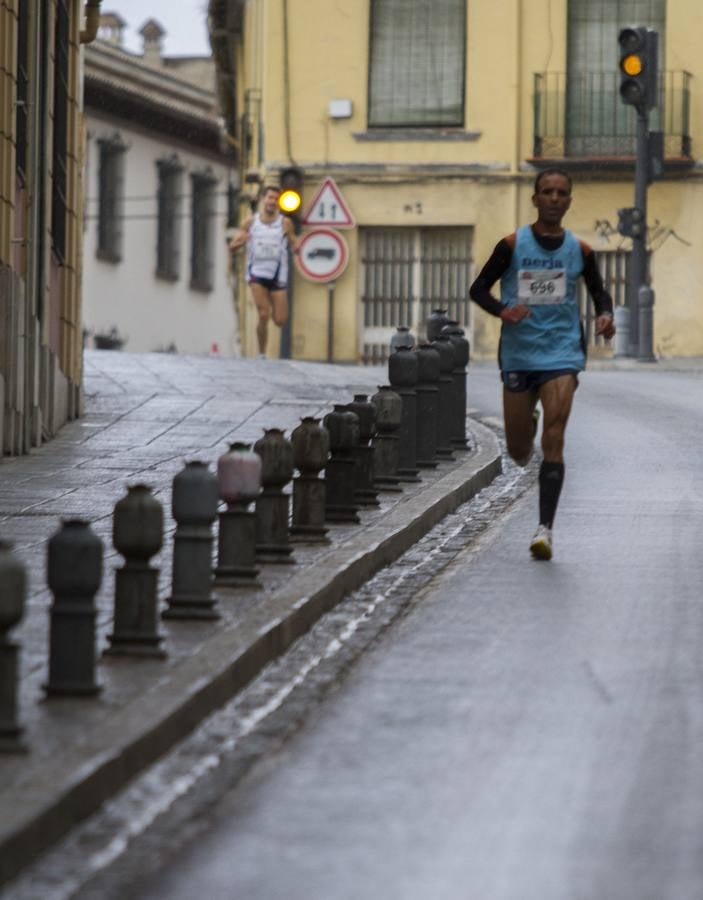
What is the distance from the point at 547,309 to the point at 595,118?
2475 cm

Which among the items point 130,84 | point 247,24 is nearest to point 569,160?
point 247,24

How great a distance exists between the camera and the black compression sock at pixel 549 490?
10.6m

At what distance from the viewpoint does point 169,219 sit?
55.2 metres

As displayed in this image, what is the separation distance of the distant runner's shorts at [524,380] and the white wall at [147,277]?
39.5 meters

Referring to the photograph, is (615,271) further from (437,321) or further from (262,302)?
(437,321)

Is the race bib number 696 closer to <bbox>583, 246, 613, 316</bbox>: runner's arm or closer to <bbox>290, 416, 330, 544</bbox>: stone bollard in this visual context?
<bbox>583, 246, 613, 316</bbox>: runner's arm

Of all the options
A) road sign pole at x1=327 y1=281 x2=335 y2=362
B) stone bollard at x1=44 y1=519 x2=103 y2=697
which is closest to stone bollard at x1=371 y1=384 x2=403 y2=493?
stone bollard at x1=44 y1=519 x2=103 y2=697

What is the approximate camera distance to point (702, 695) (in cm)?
718

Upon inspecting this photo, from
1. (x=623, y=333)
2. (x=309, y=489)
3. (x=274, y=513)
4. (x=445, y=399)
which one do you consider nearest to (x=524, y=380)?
(x=309, y=489)

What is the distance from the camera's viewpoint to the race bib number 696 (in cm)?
1070

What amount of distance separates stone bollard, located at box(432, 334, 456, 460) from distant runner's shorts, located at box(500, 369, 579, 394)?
3.32 metres

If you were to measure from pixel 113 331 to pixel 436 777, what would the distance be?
147 feet

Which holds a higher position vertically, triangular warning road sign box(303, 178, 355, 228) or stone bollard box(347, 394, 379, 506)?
triangular warning road sign box(303, 178, 355, 228)

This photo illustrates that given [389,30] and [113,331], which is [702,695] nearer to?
[389,30]
